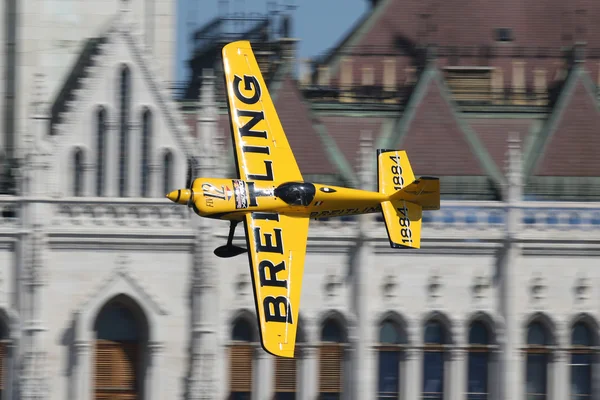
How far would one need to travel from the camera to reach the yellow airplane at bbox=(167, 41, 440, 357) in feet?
227

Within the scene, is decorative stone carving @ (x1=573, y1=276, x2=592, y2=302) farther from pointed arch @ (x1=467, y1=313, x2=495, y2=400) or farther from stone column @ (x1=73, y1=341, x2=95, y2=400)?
stone column @ (x1=73, y1=341, x2=95, y2=400)

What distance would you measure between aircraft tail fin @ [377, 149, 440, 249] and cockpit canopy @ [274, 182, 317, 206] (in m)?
3.08

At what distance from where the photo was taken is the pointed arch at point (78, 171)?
8194 centimetres

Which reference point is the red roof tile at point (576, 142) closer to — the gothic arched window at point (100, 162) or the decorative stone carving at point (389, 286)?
the decorative stone carving at point (389, 286)

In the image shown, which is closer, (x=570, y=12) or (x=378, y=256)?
(x=378, y=256)

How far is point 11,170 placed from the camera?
274 ft

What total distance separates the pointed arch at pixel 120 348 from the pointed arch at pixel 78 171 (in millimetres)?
3859

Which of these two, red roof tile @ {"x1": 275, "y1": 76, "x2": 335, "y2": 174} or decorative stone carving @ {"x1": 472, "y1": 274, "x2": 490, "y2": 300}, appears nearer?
decorative stone carving @ {"x1": 472, "y1": 274, "x2": 490, "y2": 300}

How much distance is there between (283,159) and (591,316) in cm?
1453

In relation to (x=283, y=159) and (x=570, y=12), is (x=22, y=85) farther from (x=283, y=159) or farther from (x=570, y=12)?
(x=570, y=12)

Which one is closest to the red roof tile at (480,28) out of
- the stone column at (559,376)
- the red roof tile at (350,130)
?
the red roof tile at (350,130)

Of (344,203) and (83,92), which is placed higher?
(83,92)

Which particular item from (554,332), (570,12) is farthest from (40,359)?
(570,12)

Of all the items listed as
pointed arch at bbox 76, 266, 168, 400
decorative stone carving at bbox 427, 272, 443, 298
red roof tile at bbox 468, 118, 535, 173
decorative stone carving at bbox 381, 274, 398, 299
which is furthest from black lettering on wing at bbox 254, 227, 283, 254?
red roof tile at bbox 468, 118, 535, 173
